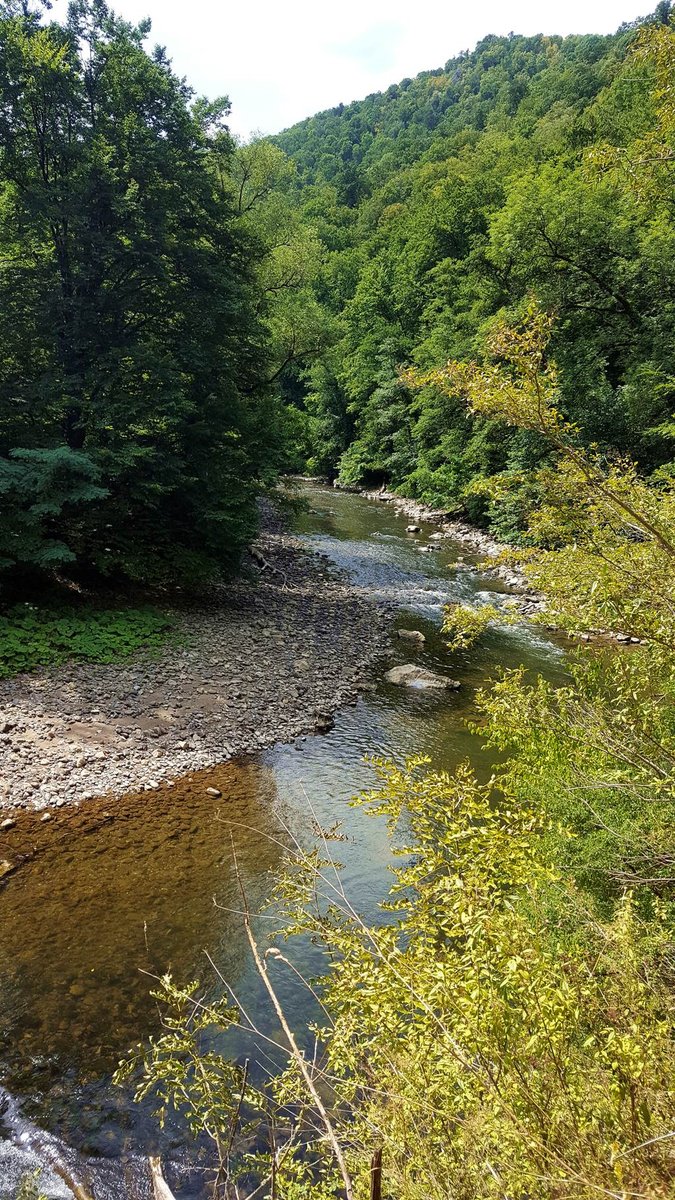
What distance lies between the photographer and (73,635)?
10906mm

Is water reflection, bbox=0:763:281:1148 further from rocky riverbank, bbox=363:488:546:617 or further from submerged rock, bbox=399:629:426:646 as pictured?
rocky riverbank, bbox=363:488:546:617

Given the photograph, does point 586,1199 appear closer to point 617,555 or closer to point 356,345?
point 617,555

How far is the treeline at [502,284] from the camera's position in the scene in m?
19.3

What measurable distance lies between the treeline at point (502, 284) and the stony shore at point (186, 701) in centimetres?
465

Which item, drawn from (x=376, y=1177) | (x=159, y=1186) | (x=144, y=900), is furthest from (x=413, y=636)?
(x=376, y=1177)

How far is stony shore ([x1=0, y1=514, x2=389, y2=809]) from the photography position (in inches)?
318

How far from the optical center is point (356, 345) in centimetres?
4331

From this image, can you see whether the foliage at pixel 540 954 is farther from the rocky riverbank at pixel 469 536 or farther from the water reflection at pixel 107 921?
the rocky riverbank at pixel 469 536

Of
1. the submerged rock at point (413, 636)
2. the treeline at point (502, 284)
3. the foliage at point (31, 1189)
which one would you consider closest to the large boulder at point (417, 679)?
the submerged rock at point (413, 636)

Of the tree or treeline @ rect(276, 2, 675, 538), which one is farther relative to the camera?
treeline @ rect(276, 2, 675, 538)

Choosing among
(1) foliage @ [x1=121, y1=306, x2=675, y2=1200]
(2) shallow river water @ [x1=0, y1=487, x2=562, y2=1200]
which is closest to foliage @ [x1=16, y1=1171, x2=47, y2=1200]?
(2) shallow river water @ [x1=0, y1=487, x2=562, y2=1200]

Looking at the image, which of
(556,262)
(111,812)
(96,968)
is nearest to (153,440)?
(111,812)

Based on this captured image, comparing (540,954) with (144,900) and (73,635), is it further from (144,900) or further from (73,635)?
(73,635)

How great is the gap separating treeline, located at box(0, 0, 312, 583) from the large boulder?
193 inches
